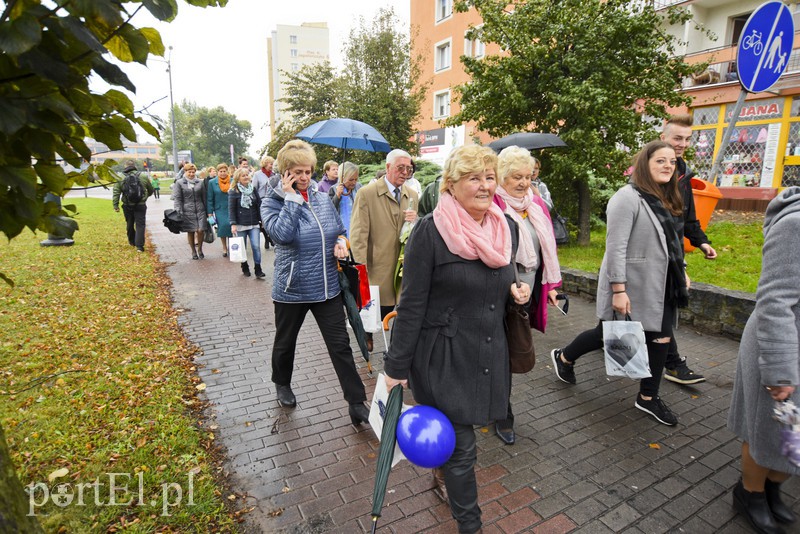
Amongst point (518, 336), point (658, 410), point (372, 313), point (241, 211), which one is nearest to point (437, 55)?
point (241, 211)

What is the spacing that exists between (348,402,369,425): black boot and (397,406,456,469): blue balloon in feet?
5.06

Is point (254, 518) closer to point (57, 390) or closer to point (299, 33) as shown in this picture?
point (57, 390)

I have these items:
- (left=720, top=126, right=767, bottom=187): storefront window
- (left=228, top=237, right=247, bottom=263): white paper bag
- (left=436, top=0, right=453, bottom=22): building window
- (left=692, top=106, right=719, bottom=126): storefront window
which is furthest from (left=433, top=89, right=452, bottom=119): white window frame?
(left=228, top=237, right=247, bottom=263): white paper bag

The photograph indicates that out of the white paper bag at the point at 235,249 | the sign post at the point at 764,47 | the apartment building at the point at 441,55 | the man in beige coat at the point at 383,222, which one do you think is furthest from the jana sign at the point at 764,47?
the apartment building at the point at 441,55

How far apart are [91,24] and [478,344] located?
1.97 meters

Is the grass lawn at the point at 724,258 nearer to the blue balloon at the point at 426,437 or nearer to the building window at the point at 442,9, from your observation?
the blue balloon at the point at 426,437

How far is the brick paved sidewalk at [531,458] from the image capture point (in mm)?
2754

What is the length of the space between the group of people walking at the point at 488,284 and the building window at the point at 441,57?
28413mm

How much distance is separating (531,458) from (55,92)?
3290mm

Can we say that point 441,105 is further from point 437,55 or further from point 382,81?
point 382,81

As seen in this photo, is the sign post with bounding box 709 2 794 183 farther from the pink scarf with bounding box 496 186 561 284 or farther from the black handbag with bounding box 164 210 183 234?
the black handbag with bounding box 164 210 183 234

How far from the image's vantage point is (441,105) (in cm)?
3103

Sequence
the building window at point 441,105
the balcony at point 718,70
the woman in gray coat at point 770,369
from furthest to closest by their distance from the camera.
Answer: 1. the building window at point 441,105
2. the balcony at point 718,70
3. the woman in gray coat at point 770,369

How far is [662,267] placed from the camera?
3.56 m
